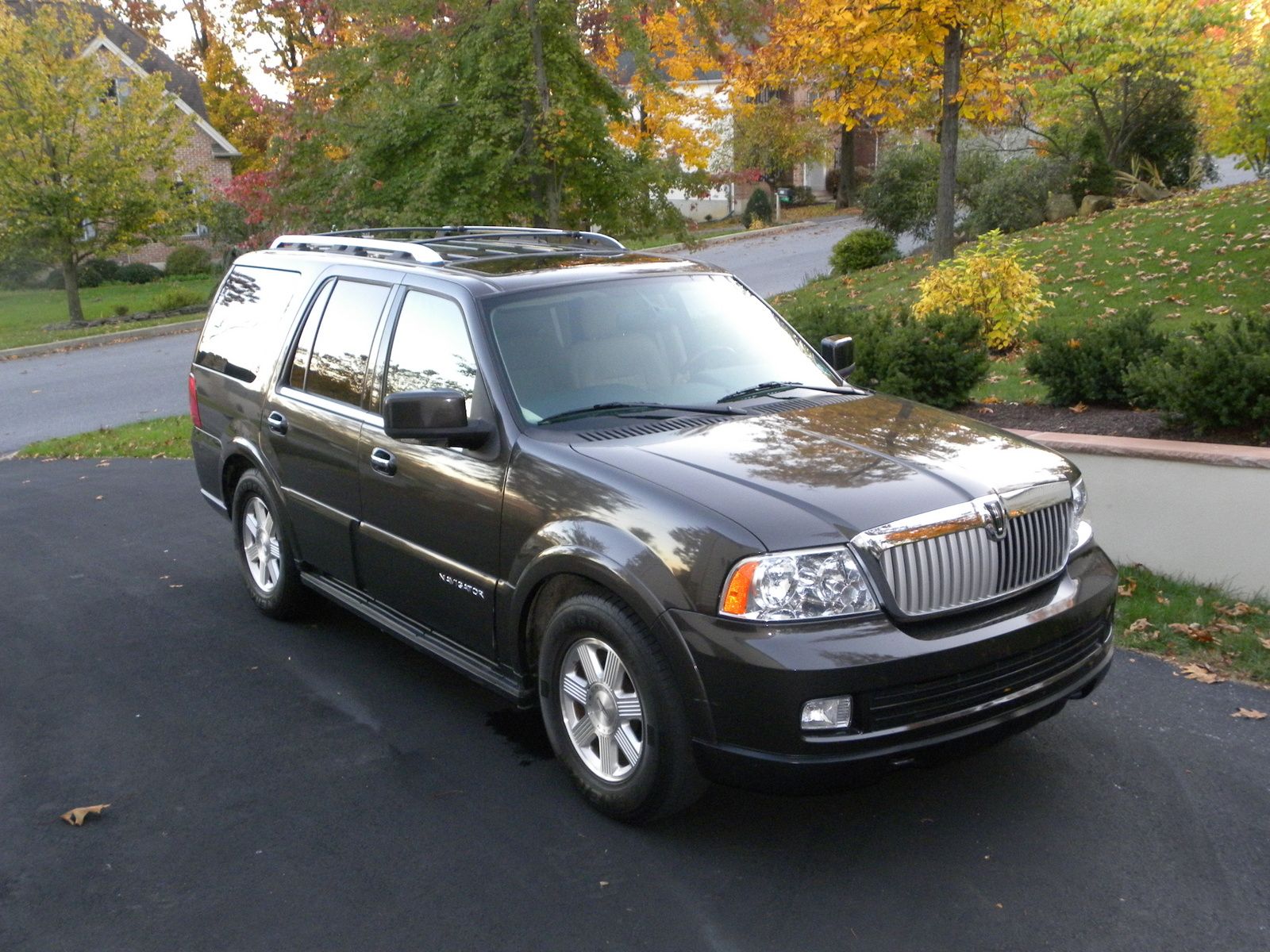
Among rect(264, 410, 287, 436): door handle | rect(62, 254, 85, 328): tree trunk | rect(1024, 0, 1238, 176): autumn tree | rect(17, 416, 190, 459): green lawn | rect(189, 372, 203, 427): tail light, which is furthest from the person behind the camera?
rect(62, 254, 85, 328): tree trunk

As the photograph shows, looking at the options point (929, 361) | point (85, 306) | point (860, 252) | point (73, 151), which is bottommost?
point (85, 306)

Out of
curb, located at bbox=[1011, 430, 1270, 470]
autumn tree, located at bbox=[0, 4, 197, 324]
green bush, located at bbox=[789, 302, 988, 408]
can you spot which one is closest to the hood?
curb, located at bbox=[1011, 430, 1270, 470]

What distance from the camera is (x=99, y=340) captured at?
22.9m

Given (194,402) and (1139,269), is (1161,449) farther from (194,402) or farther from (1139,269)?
(1139,269)

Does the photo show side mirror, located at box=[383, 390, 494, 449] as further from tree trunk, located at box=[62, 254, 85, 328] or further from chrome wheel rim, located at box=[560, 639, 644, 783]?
tree trunk, located at box=[62, 254, 85, 328]

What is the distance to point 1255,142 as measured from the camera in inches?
848

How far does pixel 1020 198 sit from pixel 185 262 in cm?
2528

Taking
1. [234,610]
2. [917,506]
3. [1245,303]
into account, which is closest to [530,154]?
[234,610]

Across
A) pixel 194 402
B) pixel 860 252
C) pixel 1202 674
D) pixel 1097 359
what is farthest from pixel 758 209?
pixel 1202 674

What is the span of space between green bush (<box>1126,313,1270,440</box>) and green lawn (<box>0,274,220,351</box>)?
20.7 metres

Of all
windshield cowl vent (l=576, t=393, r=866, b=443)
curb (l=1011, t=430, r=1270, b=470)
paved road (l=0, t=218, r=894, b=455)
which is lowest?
paved road (l=0, t=218, r=894, b=455)

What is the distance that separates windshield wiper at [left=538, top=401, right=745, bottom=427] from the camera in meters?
4.77

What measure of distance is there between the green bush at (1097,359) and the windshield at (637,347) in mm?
3426

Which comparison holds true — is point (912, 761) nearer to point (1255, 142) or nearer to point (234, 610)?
point (234, 610)
